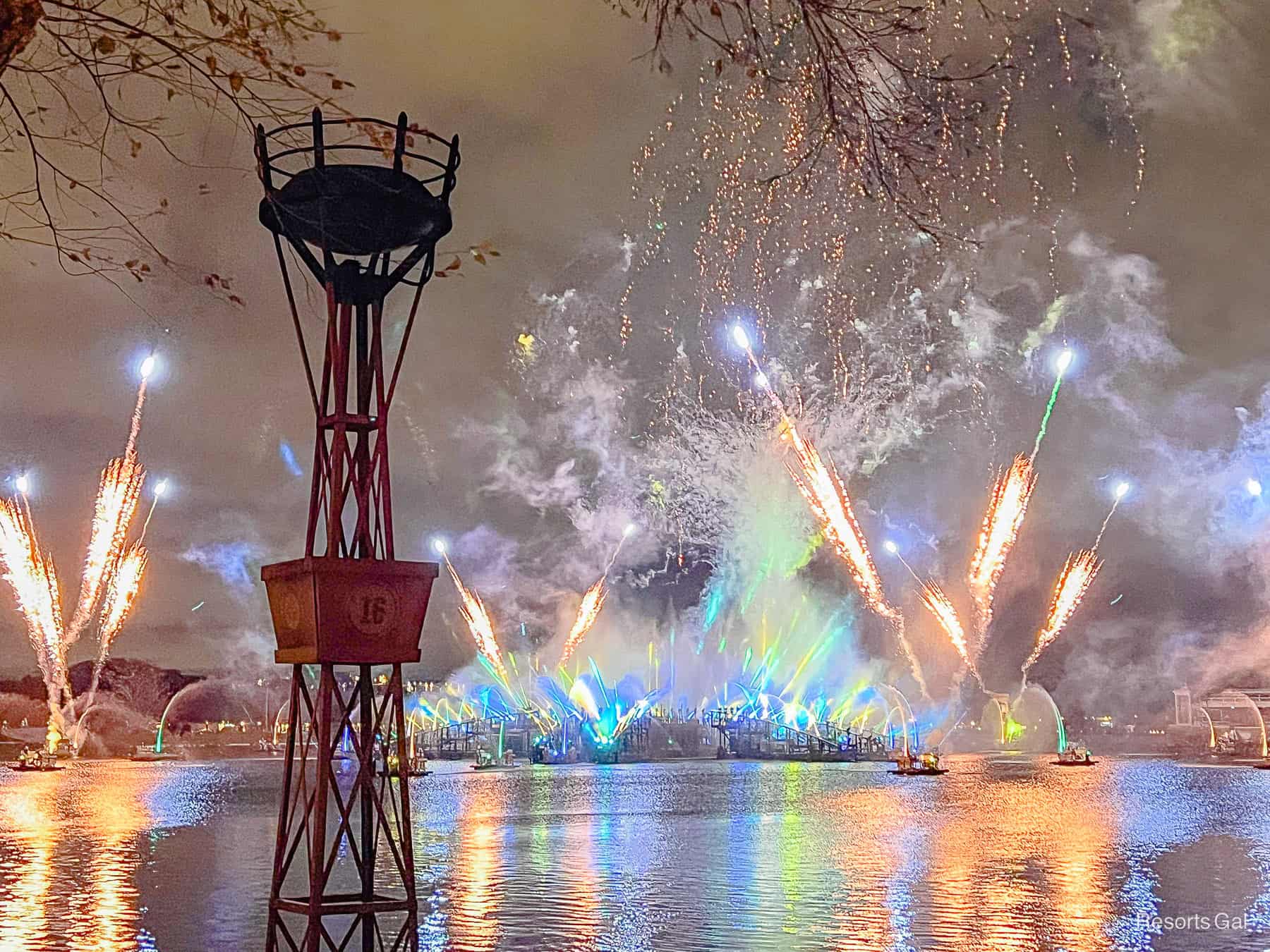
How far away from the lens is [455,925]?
20.6 m

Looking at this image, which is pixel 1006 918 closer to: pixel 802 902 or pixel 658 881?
pixel 802 902

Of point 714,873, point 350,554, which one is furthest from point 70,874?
point 350,554

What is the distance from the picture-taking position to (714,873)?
29766mm

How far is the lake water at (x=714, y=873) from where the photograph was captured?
20047mm

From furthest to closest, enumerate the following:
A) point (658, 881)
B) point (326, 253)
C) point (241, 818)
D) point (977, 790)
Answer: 1. point (977, 790)
2. point (241, 818)
3. point (658, 881)
4. point (326, 253)

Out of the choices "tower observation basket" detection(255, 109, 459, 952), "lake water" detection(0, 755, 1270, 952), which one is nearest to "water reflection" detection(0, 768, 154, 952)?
"lake water" detection(0, 755, 1270, 952)

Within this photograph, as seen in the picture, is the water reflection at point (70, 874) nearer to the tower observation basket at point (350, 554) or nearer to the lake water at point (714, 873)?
the lake water at point (714, 873)

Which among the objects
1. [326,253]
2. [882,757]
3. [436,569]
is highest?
[326,253]

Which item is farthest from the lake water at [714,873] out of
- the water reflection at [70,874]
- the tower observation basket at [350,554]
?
the tower observation basket at [350,554]

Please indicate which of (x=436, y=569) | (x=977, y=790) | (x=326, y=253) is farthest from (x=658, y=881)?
(x=977, y=790)

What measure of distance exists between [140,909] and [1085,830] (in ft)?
107

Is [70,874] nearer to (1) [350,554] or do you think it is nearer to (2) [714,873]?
(2) [714,873]

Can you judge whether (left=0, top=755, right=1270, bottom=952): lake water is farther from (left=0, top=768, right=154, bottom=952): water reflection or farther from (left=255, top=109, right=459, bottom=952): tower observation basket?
(left=255, top=109, right=459, bottom=952): tower observation basket

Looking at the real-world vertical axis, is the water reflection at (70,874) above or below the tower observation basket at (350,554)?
below
